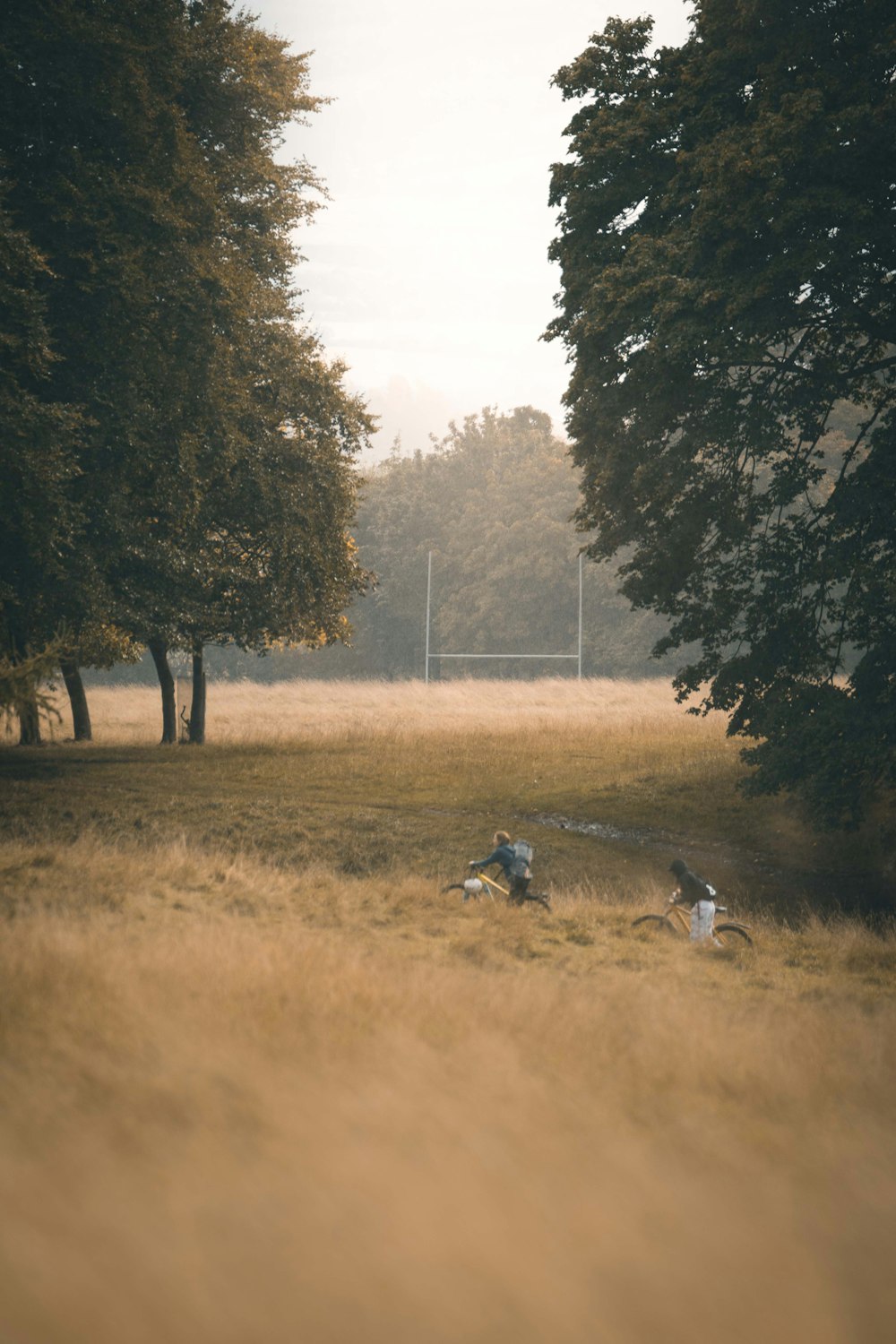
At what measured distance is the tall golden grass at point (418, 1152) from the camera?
166 inches

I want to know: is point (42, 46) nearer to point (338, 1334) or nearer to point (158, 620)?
point (158, 620)

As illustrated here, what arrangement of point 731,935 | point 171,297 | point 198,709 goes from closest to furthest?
1. point 731,935
2. point 171,297
3. point 198,709

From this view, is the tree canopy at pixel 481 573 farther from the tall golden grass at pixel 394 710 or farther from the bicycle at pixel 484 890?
the bicycle at pixel 484 890

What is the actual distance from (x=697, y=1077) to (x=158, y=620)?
64.2 ft

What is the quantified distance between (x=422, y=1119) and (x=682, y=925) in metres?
7.96

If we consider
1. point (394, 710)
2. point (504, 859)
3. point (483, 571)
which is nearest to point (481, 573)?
point (483, 571)

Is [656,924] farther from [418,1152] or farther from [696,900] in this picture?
[418,1152]

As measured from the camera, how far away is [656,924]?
43.7ft

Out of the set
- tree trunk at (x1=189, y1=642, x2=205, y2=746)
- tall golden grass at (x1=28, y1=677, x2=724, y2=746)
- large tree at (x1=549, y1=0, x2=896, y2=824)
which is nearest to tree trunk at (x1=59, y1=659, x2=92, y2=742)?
tall golden grass at (x1=28, y1=677, x2=724, y2=746)

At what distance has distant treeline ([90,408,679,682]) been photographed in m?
80.9

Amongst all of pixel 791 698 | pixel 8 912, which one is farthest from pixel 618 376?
pixel 8 912

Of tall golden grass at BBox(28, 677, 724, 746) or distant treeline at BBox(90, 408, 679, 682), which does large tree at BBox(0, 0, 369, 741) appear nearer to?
tall golden grass at BBox(28, 677, 724, 746)

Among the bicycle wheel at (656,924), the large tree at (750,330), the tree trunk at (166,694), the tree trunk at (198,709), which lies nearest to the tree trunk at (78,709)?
the tree trunk at (166,694)

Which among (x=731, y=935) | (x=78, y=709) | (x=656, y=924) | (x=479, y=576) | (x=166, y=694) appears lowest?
(x=731, y=935)
